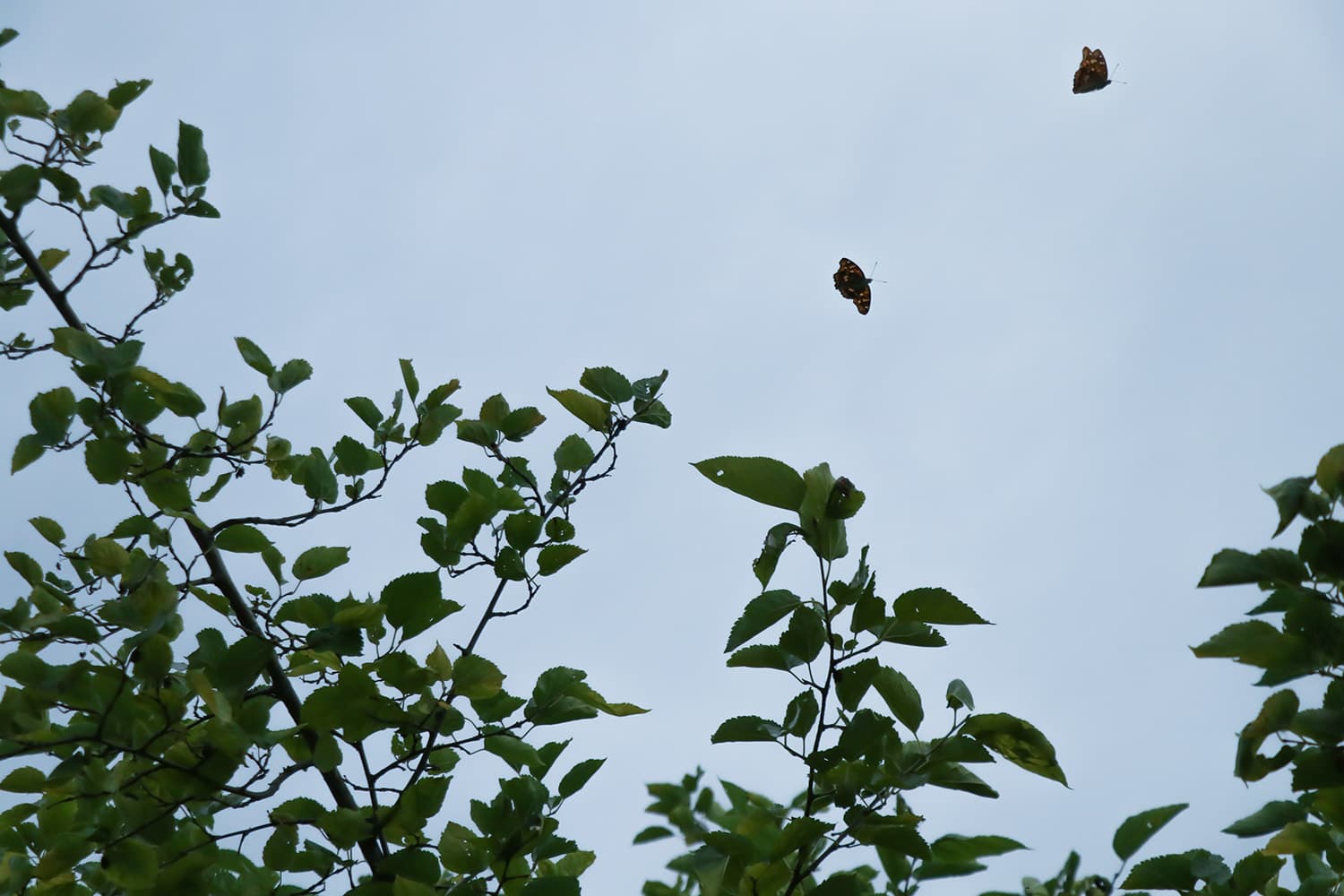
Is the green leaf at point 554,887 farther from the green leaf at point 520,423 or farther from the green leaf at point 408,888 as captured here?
the green leaf at point 520,423

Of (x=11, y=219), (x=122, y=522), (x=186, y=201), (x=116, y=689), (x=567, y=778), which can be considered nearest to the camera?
(x=116, y=689)

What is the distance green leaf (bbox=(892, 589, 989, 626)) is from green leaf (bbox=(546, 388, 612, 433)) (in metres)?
1.09

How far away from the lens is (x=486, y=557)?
2.82 meters

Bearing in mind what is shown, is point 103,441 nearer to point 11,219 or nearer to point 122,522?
point 122,522

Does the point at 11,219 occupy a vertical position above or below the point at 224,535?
above

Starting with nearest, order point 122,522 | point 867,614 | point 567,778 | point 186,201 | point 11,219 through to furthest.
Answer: point 867,614, point 567,778, point 122,522, point 11,219, point 186,201

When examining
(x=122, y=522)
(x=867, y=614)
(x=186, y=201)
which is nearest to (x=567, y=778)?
(x=867, y=614)

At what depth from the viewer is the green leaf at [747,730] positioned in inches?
88.2

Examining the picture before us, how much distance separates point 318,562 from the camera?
287cm

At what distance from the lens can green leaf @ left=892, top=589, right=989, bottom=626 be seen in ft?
6.93

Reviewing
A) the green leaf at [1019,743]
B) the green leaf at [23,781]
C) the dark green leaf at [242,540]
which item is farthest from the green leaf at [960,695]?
the green leaf at [23,781]

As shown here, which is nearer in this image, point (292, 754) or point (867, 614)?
point (867, 614)

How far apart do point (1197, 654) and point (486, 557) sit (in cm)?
169

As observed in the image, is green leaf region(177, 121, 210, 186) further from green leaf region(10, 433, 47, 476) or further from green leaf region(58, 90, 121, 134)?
green leaf region(10, 433, 47, 476)
